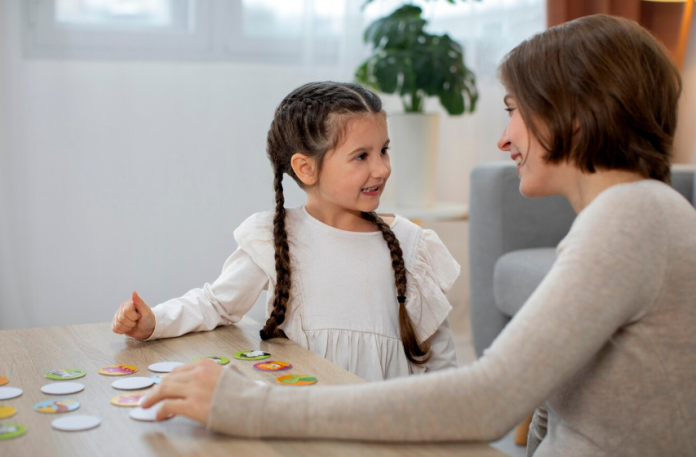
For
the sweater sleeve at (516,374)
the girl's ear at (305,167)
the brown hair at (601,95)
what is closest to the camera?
the sweater sleeve at (516,374)

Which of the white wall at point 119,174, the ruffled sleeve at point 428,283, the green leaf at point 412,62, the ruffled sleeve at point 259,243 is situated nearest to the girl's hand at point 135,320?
the ruffled sleeve at point 259,243

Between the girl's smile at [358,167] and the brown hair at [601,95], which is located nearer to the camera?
the brown hair at [601,95]

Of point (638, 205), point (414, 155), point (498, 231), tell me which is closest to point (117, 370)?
point (638, 205)

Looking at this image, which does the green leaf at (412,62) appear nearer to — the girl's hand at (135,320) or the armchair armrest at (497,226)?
the armchair armrest at (497,226)

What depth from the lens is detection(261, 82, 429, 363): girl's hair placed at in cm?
131

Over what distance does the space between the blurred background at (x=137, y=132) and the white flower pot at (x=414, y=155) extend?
0.06 meters

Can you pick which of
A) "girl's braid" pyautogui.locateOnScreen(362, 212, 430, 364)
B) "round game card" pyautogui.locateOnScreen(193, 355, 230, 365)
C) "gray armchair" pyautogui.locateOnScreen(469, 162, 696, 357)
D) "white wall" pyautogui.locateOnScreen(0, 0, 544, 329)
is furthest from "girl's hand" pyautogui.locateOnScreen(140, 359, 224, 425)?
"white wall" pyautogui.locateOnScreen(0, 0, 544, 329)

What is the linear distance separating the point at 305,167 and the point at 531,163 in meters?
0.59

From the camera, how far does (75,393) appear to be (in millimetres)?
860

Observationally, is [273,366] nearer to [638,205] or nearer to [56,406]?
[56,406]

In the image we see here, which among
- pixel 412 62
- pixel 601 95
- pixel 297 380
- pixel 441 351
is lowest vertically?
pixel 441 351

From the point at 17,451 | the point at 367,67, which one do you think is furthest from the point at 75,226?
the point at 17,451

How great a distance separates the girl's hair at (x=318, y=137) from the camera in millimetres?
1312

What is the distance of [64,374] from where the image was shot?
0.93 meters
